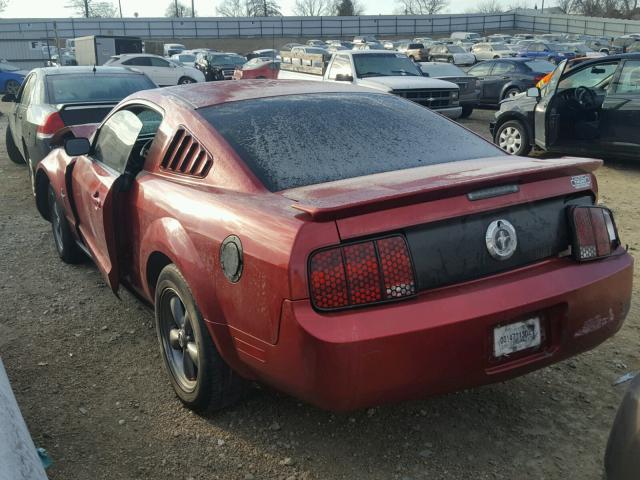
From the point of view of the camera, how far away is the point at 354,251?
226cm

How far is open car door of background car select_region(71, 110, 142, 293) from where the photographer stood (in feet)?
12.1

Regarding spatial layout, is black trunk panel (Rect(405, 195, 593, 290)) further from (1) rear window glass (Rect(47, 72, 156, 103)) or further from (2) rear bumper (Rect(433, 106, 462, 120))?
(2) rear bumper (Rect(433, 106, 462, 120))

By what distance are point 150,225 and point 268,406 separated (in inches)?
44.7

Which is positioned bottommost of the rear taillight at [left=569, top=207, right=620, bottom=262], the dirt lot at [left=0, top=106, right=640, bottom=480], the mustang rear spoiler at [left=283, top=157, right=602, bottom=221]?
the dirt lot at [left=0, top=106, right=640, bottom=480]

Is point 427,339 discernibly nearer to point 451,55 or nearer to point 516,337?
point 516,337

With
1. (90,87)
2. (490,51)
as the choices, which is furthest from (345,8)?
(90,87)

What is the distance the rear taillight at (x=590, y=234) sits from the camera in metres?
2.69

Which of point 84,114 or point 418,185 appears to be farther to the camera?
point 84,114

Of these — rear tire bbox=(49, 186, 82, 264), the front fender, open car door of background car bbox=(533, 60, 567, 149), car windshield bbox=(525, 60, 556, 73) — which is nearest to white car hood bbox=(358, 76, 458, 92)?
open car door of background car bbox=(533, 60, 567, 149)

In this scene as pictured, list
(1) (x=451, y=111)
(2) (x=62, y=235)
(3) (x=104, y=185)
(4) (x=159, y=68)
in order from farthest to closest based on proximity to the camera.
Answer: (4) (x=159, y=68) → (1) (x=451, y=111) → (2) (x=62, y=235) → (3) (x=104, y=185)

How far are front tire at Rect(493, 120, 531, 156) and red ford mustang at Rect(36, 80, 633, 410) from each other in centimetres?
676

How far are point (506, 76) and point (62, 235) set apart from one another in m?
15.2

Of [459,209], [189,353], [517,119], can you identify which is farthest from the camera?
[517,119]

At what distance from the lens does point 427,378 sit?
2342mm
